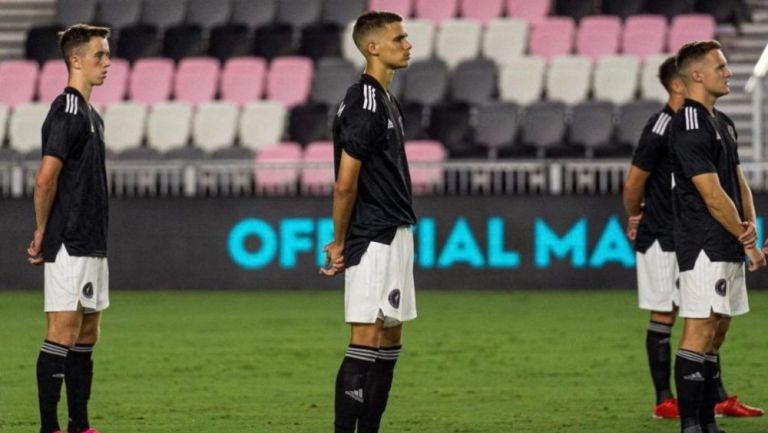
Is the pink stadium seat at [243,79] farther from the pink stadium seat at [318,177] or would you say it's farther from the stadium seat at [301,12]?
the pink stadium seat at [318,177]

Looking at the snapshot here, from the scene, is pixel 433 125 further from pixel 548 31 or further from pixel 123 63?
pixel 123 63

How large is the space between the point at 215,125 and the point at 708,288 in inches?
594

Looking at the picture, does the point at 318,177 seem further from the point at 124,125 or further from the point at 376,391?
the point at 376,391

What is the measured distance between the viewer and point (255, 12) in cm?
2539

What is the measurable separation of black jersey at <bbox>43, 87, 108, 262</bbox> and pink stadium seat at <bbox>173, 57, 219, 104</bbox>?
597 inches

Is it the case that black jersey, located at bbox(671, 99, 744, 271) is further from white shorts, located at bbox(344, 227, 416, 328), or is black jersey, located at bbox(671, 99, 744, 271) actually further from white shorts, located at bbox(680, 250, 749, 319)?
white shorts, located at bbox(344, 227, 416, 328)

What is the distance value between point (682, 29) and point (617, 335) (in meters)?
9.53

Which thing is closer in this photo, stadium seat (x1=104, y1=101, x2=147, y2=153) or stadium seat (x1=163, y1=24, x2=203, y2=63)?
stadium seat (x1=104, y1=101, x2=147, y2=153)

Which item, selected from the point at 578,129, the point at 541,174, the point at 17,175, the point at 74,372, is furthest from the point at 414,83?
the point at 74,372

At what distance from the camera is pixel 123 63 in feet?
79.7

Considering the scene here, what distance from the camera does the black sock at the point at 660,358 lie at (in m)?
9.86

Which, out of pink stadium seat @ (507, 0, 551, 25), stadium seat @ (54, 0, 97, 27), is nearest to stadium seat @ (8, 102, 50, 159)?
stadium seat @ (54, 0, 97, 27)

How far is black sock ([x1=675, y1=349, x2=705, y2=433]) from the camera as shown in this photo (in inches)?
331

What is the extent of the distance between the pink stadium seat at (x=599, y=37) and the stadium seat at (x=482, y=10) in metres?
1.50
